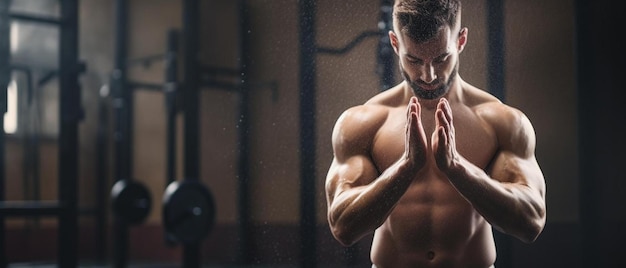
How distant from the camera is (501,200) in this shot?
1.64 ft

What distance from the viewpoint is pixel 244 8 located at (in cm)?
66

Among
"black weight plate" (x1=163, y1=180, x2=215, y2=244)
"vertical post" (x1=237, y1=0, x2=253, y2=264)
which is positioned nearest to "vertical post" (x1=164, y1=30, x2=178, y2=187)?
"black weight plate" (x1=163, y1=180, x2=215, y2=244)

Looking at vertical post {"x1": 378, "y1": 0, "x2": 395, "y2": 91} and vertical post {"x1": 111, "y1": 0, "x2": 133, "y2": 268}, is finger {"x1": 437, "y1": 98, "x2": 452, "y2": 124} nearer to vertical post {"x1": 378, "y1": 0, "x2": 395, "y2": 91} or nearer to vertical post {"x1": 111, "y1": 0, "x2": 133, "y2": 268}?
vertical post {"x1": 378, "y1": 0, "x2": 395, "y2": 91}

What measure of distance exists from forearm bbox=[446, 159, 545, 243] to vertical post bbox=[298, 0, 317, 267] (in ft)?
0.41

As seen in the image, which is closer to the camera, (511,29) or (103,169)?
(511,29)

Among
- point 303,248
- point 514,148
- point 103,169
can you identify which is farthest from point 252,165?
point 103,169

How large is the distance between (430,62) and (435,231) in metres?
0.12

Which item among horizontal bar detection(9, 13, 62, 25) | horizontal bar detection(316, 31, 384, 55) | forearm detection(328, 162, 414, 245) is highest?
horizontal bar detection(9, 13, 62, 25)

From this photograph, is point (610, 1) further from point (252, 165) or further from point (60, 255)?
point (60, 255)

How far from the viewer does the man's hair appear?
508 millimetres

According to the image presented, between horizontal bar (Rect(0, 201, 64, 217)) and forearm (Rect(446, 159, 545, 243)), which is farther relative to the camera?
horizontal bar (Rect(0, 201, 64, 217))

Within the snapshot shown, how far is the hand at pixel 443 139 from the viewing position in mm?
483

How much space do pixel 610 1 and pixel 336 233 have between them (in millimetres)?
305

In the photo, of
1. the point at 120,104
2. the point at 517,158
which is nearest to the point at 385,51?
the point at 517,158
